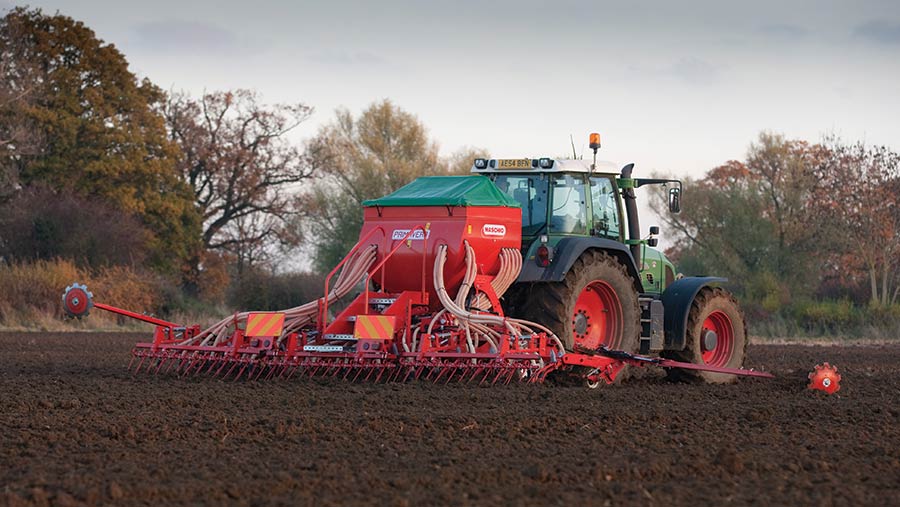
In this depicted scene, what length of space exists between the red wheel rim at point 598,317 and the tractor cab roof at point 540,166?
1.27 meters

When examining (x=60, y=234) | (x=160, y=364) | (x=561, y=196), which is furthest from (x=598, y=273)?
(x=60, y=234)

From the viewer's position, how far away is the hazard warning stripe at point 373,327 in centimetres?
1106

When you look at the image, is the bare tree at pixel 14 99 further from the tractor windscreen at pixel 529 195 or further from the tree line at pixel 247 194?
the tractor windscreen at pixel 529 195

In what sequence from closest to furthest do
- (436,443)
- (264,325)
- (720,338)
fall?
(436,443) < (264,325) < (720,338)

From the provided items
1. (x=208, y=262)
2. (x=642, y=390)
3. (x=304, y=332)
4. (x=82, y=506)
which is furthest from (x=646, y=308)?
(x=208, y=262)

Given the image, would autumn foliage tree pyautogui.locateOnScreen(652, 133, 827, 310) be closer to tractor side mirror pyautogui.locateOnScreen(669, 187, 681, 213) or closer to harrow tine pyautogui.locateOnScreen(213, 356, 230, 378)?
tractor side mirror pyautogui.locateOnScreen(669, 187, 681, 213)

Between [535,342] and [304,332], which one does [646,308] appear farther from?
[304,332]

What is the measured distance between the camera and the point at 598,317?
12.5 meters

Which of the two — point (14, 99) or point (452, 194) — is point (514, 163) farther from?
point (14, 99)

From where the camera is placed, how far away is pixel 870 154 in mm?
33281

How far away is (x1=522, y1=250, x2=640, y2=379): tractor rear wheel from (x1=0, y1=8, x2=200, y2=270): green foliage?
75.0ft

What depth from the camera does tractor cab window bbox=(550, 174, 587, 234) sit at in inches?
492

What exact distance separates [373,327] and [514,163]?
2.68 metres

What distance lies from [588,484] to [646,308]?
6.48 m
